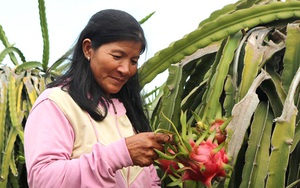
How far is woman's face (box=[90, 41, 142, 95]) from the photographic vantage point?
169cm

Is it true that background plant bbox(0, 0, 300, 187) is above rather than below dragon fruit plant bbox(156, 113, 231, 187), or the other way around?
above

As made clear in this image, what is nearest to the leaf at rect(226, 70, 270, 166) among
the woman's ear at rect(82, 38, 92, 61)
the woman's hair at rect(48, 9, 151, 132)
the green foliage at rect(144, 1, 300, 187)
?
the green foliage at rect(144, 1, 300, 187)

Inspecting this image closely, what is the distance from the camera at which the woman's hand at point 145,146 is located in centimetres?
151

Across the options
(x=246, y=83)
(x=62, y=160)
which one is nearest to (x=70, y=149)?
(x=62, y=160)

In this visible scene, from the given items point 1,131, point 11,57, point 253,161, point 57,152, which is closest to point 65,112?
point 57,152

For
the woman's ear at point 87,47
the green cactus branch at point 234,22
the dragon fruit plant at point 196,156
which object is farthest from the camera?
the green cactus branch at point 234,22

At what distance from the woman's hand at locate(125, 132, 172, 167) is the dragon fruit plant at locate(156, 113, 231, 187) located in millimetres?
19

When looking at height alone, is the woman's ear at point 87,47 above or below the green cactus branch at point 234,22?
below

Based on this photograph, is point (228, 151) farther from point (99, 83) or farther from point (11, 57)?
point (11, 57)

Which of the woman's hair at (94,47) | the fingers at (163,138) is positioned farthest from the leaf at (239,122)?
the woman's hair at (94,47)

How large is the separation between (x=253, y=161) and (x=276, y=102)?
0.68 feet

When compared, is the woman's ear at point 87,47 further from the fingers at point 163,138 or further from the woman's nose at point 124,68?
the fingers at point 163,138

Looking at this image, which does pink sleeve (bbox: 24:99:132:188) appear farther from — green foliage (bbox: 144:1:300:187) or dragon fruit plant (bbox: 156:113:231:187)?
green foliage (bbox: 144:1:300:187)

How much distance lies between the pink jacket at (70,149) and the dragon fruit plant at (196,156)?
111 millimetres
